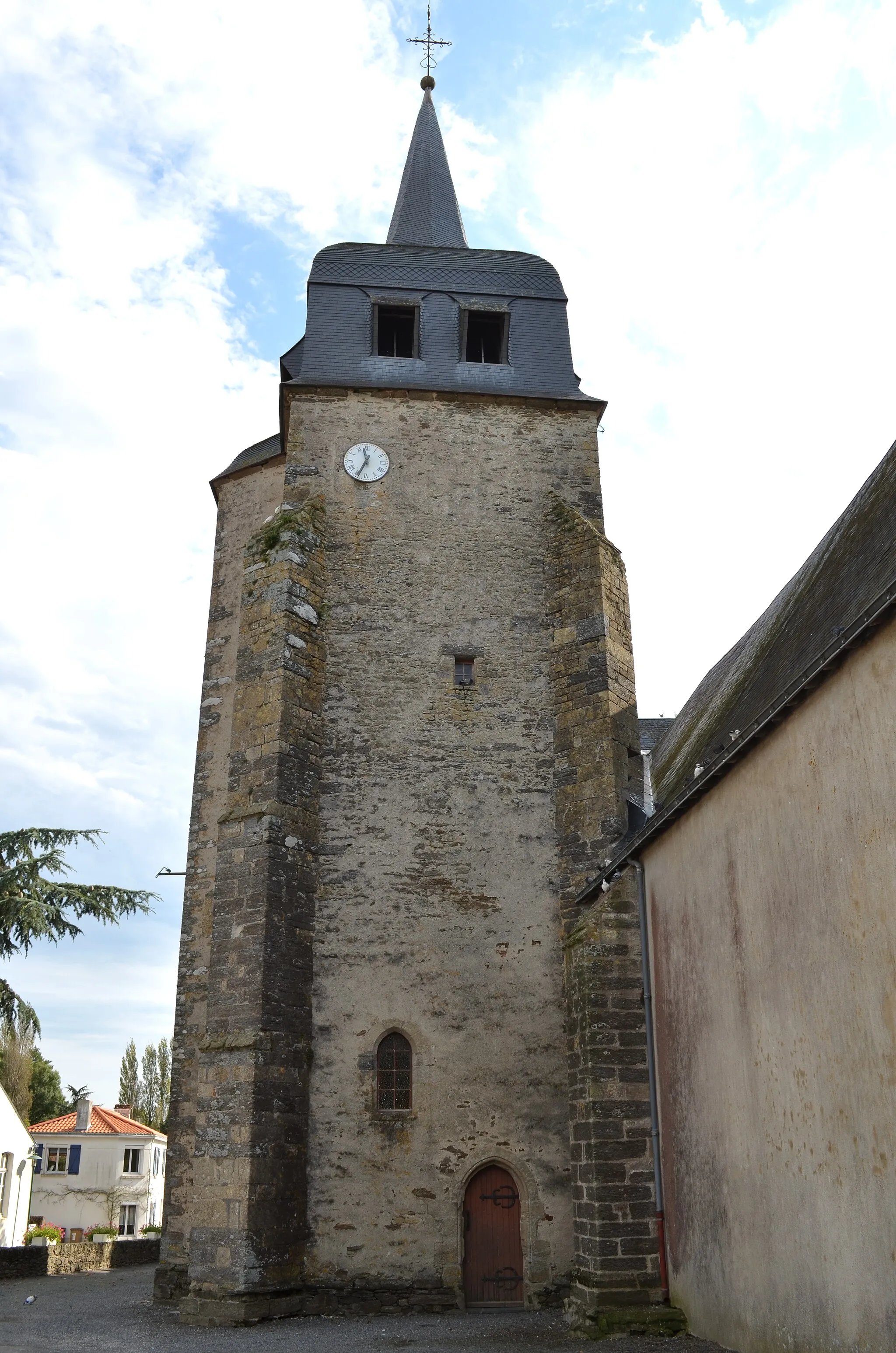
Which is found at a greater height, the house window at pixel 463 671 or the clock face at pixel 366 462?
the clock face at pixel 366 462

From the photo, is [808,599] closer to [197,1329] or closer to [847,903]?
[847,903]

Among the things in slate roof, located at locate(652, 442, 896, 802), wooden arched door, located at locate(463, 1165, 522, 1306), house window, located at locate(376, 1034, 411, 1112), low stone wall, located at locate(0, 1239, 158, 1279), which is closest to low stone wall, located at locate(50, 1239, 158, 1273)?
low stone wall, located at locate(0, 1239, 158, 1279)

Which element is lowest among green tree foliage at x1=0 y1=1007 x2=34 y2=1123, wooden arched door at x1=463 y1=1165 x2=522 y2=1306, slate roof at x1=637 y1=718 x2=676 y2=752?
wooden arched door at x1=463 y1=1165 x2=522 y2=1306

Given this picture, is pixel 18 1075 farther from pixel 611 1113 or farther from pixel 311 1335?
pixel 611 1113

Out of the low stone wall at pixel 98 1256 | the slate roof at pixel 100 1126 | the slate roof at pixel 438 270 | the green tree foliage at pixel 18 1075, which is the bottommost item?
the low stone wall at pixel 98 1256

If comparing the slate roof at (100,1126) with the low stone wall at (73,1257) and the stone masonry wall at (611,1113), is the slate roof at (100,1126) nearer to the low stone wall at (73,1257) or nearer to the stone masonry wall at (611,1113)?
the low stone wall at (73,1257)

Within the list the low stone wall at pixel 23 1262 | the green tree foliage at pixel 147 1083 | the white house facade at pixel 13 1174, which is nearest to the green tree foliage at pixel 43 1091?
the green tree foliage at pixel 147 1083

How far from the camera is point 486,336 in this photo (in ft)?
50.3

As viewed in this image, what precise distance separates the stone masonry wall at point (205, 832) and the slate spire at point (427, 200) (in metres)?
4.87

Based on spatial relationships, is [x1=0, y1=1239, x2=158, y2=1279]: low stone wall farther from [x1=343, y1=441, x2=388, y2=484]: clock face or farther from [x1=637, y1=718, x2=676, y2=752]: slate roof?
[x1=343, y1=441, x2=388, y2=484]: clock face

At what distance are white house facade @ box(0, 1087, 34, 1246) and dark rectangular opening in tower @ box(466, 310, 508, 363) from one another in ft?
56.8

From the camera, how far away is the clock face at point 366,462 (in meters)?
13.5

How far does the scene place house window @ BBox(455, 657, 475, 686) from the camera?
1261cm

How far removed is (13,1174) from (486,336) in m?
19.1
